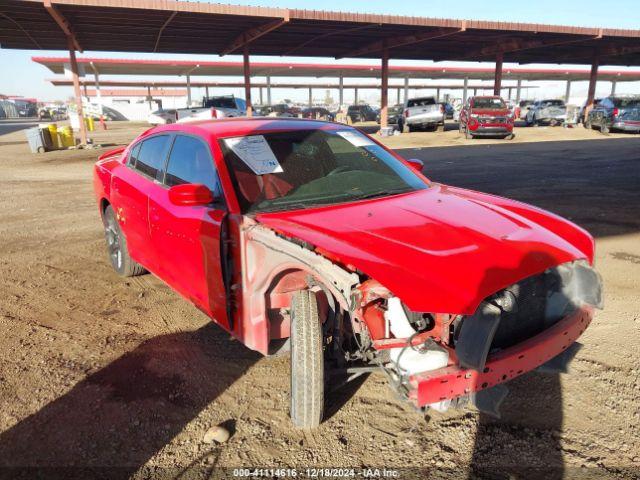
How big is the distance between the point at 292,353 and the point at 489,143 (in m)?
18.6

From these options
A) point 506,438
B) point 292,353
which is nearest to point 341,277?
point 292,353

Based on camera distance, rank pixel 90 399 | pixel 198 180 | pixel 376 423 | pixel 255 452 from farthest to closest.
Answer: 1. pixel 198 180
2. pixel 90 399
3. pixel 376 423
4. pixel 255 452

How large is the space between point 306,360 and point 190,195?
46.4 inches

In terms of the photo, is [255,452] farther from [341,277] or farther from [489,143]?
[489,143]

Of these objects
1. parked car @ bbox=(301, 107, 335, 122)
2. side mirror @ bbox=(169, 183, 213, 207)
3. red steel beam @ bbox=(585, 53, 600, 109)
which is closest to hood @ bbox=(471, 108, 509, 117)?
red steel beam @ bbox=(585, 53, 600, 109)

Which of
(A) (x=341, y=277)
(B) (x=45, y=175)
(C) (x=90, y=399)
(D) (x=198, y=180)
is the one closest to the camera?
(A) (x=341, y=277)

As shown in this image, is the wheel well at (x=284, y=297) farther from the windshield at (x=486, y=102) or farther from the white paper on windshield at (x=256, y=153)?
the windshield at (x=486, y=102)

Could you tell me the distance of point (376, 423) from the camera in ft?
8.48

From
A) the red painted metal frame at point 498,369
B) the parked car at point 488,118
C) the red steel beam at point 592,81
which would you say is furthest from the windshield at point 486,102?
the red painted metal frame at point 498,369

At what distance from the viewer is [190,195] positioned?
2789mm

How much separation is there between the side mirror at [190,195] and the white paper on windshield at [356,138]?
1.32 metres

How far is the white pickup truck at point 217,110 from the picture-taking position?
68.5 ft

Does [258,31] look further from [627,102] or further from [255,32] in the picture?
[627,102]

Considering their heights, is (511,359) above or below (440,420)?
above
